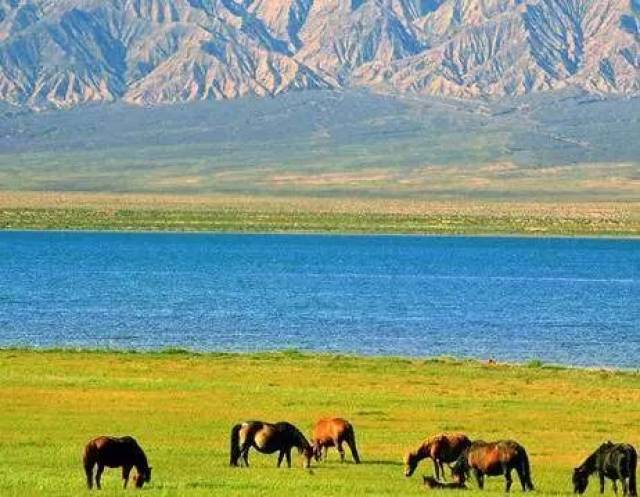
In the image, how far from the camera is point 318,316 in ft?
238

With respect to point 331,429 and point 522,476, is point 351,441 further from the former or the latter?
point 522,476

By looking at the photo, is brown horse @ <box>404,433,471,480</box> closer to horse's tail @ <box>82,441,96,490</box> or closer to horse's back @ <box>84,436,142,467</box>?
horse's back @ <box>84,436,142,467</box>

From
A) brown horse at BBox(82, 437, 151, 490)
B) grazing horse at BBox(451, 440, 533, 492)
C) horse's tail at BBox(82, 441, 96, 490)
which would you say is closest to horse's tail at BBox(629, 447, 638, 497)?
grazing horse at BBox(451, 440, 533, 492)

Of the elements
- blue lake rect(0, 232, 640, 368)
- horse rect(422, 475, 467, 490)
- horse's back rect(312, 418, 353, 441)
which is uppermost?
horse rect(422, 475, 467, 490)

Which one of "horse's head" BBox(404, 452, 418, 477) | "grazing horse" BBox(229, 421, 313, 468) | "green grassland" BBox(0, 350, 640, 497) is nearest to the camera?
"green grassland" BBox(0, 350, 640, 497)

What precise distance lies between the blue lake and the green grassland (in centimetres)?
→ 910

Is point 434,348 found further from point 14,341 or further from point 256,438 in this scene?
point 256,438

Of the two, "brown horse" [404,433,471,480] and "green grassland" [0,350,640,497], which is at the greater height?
"brown horse" [404,433,471,480]

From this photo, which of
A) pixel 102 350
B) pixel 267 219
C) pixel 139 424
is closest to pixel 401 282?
pixel 102 350

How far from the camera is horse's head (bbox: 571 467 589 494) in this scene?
918 inches

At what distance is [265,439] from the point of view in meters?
25.2

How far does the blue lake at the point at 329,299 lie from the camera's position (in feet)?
193

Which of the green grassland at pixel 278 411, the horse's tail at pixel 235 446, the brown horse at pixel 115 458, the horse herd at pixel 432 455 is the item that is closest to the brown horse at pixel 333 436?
the horse herd at pixel 432 455

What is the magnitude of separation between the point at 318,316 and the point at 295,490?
49908mm
